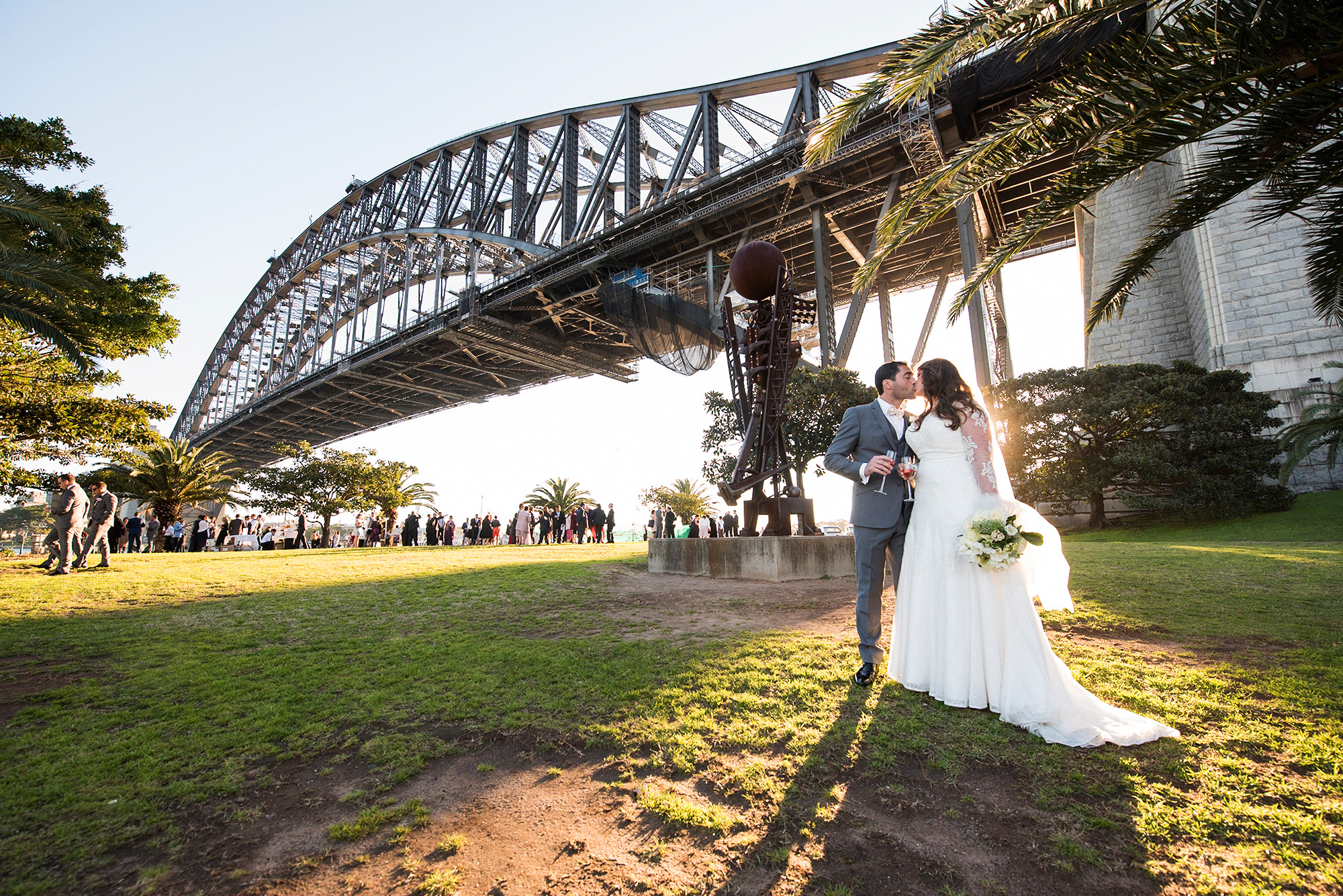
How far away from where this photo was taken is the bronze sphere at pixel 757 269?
8203 millimetres

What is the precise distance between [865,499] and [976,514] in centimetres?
63

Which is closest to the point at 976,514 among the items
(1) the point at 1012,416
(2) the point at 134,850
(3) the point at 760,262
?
(2) the point at 134,850

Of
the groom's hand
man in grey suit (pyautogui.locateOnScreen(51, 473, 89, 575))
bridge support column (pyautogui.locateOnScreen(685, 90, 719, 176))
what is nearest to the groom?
the groom's hand

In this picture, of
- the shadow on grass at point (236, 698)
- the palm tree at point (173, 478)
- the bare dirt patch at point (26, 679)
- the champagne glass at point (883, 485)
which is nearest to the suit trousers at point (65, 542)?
the shadow on grass at point (236, 698)

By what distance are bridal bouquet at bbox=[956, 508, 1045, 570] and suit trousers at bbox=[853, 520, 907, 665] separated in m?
0.45

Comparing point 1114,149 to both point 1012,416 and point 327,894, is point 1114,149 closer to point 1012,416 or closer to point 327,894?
point 327,894

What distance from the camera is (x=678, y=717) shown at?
115 inches

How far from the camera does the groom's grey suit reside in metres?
3.39

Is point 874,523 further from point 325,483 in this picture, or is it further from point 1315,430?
point 325,483

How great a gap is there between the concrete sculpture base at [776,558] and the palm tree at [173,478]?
2445 centimetres

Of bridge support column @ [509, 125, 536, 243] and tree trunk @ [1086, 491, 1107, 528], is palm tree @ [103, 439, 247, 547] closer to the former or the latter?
bridge support column @ [509, 125, 536, 243]

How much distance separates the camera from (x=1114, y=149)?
3557mm

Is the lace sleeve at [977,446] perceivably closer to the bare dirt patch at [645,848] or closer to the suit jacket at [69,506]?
the bare dirt patch at [645,848]

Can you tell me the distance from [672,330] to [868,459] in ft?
73.9
